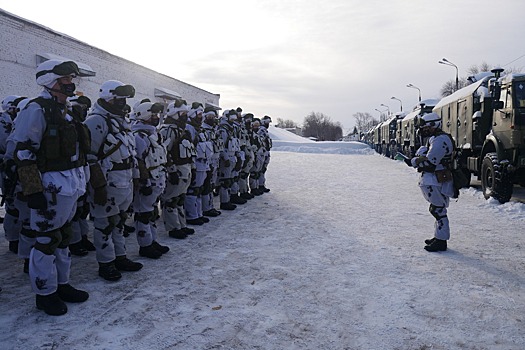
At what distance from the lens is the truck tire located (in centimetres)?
895

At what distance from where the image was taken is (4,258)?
527cm

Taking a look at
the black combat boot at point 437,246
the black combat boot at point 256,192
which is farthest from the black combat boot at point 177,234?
the black combat boot at point 256,192

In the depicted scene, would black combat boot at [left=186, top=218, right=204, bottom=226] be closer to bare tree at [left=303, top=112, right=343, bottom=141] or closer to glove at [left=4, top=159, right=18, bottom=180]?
glove at [left=4, top=159, right=18, bottom=180]

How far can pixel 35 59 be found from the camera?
14.9 meters

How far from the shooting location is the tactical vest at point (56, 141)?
3.45 metres

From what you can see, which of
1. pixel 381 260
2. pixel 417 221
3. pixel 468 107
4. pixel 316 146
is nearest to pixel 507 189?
pixel 417 221

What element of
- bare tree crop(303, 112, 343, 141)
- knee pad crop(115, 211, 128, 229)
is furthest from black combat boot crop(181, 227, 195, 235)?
bare tree crop(303, 112, 343, 141)

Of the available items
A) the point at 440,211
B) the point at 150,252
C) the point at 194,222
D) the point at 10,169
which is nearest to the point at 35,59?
the point at 194,222

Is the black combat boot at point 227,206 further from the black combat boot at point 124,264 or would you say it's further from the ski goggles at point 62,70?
the ski goggles at point 62,70

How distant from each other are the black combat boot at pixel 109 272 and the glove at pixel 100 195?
749 mm

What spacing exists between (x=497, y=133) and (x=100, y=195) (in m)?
9.33

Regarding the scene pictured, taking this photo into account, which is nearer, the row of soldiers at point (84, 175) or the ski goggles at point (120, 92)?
the row of soldiers at point (84, 175)

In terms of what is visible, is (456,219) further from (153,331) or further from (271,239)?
(153,331)

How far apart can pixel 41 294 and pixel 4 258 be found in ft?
7.42
